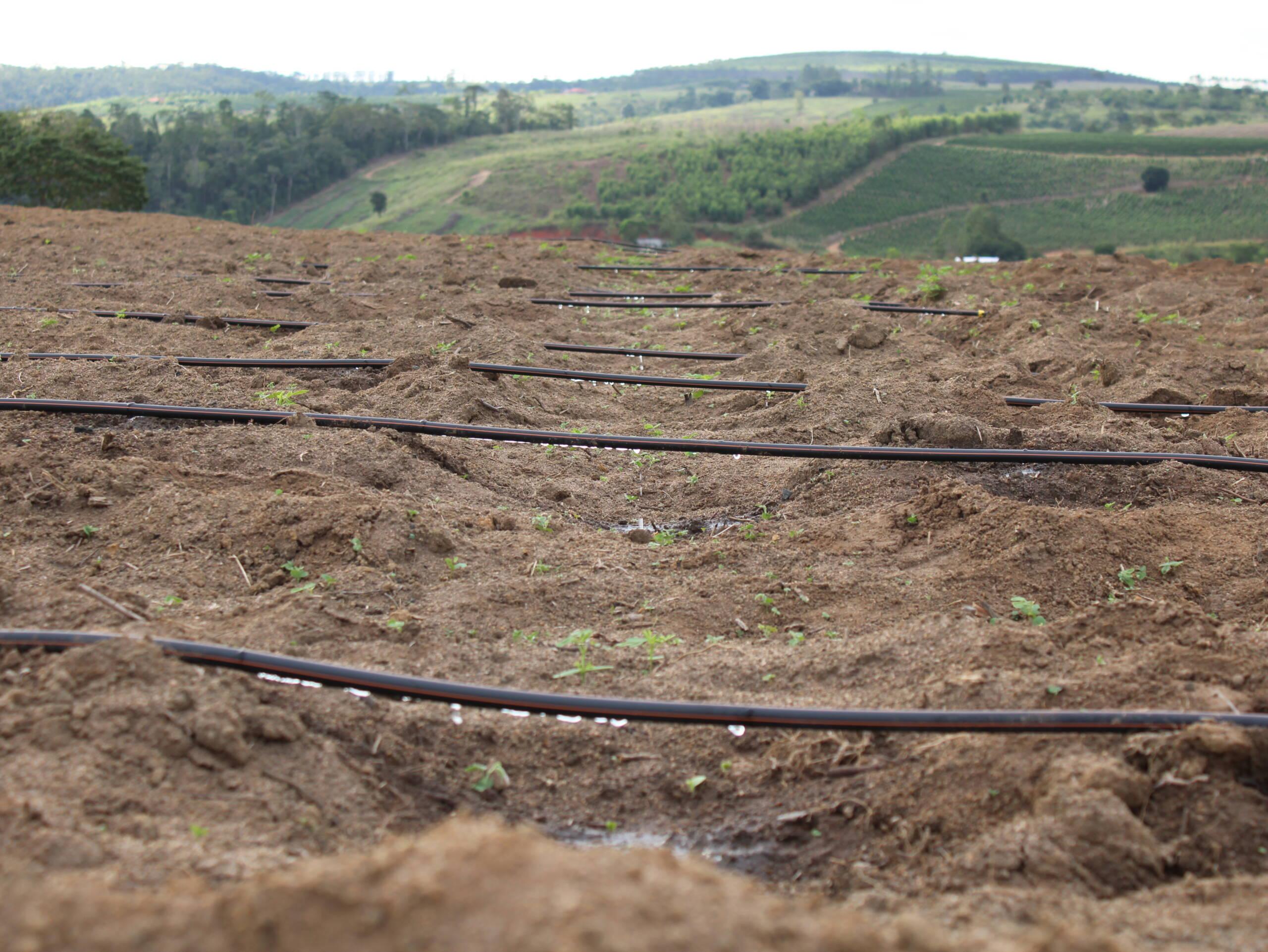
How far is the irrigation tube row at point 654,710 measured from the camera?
2951 millimetres

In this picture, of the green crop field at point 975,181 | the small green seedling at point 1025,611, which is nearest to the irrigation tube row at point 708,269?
the small green seedling at point 1025,611

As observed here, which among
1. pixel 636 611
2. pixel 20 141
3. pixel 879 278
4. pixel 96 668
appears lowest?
pixel 636 611

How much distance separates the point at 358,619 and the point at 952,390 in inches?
204

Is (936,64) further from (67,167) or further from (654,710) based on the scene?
(654,710)

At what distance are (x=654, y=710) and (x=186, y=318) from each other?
8393mm

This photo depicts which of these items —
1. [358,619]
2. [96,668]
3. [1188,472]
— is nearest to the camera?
[96,668]

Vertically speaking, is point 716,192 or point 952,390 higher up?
point 716,192

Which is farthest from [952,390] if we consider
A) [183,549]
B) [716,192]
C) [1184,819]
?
[716,192]

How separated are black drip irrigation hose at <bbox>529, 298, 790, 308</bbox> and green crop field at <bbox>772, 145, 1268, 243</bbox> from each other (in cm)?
4340

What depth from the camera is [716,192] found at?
60062 mm

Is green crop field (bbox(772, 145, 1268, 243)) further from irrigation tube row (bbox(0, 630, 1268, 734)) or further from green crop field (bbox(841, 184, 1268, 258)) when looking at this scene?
irrigation tube row (bbox(0, 630, 1268, 734))

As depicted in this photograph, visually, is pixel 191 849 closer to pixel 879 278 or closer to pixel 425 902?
pixel 425 902

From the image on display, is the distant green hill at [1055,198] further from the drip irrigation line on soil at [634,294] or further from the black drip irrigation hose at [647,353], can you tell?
the black drip irrigation hose at [647,353]

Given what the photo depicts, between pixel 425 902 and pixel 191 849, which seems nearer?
pixel 425 902
